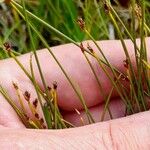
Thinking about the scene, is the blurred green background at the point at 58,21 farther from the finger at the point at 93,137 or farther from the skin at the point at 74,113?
the finger at the point at 93,137

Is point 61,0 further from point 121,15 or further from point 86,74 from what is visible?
point 86,74

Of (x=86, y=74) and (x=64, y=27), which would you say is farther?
(x=64, y=27)

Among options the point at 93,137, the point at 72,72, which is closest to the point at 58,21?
the point at 72,72

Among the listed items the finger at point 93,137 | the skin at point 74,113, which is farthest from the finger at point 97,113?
the finger at point 93,137

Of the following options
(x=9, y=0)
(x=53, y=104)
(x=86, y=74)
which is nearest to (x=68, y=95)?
(x=86, y=74)

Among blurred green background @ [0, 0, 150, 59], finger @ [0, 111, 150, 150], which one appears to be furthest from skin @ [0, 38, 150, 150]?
blurred green background @ [0, 0, 150, 59]

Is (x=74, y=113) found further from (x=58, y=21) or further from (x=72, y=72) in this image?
(x=58, y=21)

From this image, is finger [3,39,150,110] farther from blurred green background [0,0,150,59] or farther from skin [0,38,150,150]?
blurred green background [0,0,150,59]
